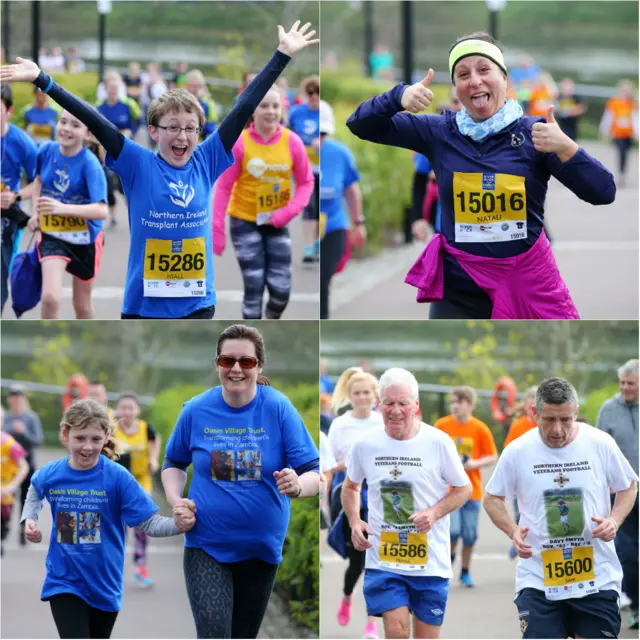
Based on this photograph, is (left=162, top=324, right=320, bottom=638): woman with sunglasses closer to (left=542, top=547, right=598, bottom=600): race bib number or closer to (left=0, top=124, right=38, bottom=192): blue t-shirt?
(left=542, top=547, right=598, bottom=600): race bib number

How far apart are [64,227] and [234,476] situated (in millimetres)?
2663

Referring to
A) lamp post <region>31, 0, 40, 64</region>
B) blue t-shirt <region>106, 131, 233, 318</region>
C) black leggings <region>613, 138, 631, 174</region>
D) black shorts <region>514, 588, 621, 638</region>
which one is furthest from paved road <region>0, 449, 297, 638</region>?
black leggings <region>613, 138, 631, 174</region>

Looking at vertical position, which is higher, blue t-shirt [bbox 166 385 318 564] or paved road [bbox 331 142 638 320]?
paved road [bbox 331 142 638 320]

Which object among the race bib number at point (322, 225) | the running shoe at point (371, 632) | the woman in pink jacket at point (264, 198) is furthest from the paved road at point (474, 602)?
the race bib number at point (322, 225)

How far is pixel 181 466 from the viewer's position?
6688 mm

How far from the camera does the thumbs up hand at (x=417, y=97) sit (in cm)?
631

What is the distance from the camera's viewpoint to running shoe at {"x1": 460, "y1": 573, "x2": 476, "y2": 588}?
10.1m

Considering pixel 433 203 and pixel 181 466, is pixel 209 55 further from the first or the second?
pixel 181 466

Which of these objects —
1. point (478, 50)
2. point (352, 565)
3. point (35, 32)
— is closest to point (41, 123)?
point (35, 32)

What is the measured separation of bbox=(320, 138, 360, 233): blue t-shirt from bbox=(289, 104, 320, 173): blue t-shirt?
1582 mm

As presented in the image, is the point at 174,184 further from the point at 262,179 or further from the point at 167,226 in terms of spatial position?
the point at 262,179

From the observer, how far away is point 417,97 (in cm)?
632

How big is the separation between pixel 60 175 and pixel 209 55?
7282mm

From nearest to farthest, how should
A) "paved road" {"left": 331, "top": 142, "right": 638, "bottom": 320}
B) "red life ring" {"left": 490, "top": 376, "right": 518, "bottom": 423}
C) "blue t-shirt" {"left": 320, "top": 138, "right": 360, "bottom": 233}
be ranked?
"blue t-shirt" {"left": 320, "top": 138, "right": 360, "bottom": 233} < "red life ring" {"left": 490, "top": 376, "right": 518, "bottom": 423} < "paved road" {"left": 331, "top": 142, "right": 638, "bottom": 320}
